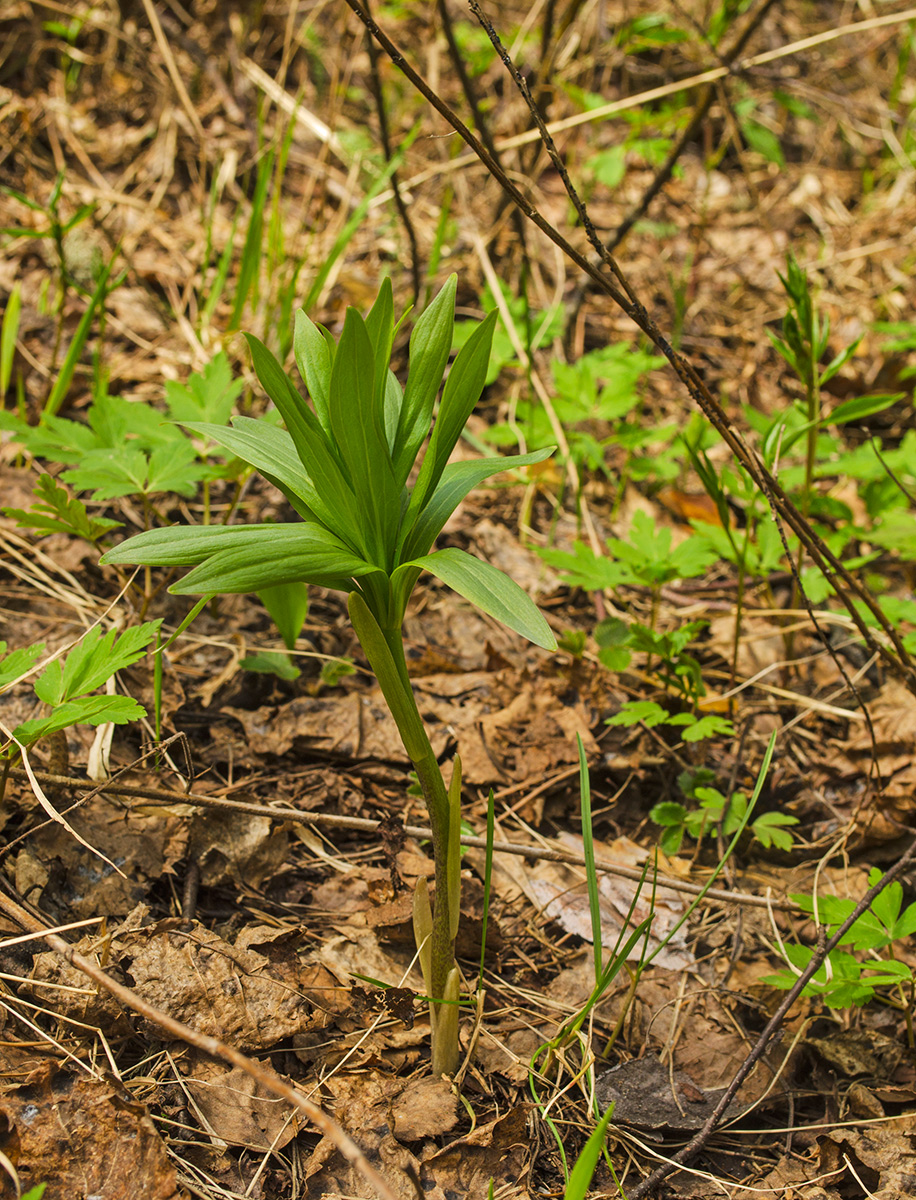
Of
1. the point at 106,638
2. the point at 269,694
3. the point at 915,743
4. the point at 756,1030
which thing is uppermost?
the point at 106,638

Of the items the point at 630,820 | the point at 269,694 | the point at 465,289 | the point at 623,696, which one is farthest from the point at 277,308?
the point at 630,820

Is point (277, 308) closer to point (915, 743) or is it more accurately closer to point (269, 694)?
point (269, 694)

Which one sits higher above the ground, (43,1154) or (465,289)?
(465,289)

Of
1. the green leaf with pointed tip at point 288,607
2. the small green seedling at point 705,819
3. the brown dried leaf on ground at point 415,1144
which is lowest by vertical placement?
the brown dried leaf on ground at point 415,1144

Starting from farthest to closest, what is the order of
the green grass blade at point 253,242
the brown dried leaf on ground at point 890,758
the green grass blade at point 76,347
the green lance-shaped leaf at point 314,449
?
the green grass blade at point 253,242, the green grass blade at point 76,347, the brown dried leaf on ground at point 890,758, the green lance-shaped leaf at point 314,449

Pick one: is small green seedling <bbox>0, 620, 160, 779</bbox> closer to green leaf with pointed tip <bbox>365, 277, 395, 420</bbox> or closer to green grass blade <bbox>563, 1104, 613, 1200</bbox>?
green leaf with pointed tip <bbox>365, 277, 395, 420</bbox>

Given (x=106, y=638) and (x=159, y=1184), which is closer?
(x=159, y=1184)

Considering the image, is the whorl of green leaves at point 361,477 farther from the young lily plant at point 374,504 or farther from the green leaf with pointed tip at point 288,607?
the green leaf with pointed tip at point 288,607

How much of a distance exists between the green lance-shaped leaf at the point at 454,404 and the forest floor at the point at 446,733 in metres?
0.57

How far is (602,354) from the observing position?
2746mm

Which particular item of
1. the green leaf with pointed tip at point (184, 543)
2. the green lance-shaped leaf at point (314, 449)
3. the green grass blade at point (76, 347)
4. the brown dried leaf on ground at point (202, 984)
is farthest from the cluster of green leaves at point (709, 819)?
the green grass blade at point (76, 347)

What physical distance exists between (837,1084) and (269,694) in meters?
1.33

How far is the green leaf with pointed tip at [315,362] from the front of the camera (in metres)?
1.01

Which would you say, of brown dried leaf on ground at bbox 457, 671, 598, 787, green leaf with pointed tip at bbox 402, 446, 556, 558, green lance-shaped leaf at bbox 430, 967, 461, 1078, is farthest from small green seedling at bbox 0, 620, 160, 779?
brown dried leaf on ground at bbox 457, 671, 598, 787
